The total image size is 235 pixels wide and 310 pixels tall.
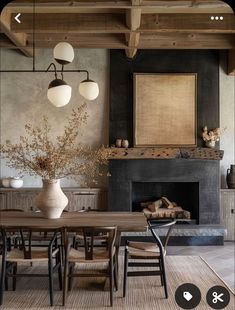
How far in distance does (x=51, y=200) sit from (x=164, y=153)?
2927mm

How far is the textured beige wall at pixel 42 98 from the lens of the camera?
7609 mm

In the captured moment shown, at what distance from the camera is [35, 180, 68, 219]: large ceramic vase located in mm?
4680

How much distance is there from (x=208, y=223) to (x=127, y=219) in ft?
9.57

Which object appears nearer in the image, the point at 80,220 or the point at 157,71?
the point at 80,220

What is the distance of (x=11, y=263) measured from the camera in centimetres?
469

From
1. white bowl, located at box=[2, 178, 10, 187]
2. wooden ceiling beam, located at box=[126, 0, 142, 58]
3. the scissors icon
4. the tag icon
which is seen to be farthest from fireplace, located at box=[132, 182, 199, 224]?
the tag icon

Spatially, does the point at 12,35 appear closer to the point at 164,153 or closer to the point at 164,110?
the point at 164,110

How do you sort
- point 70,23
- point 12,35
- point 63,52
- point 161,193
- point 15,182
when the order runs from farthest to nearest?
point 161,193 < point 15,182 < point 12,35 < point 70,23 < point 63,52

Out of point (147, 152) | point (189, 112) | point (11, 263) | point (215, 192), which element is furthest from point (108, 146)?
point (11, 263)

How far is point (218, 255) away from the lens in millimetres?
6500

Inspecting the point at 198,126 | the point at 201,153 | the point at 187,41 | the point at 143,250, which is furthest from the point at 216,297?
the point at 187,41

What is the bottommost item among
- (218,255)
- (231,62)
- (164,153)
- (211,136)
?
(218,255)

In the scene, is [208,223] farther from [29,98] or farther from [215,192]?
[29,98]

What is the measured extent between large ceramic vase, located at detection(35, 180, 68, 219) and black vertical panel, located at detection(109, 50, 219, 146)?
111 inches
